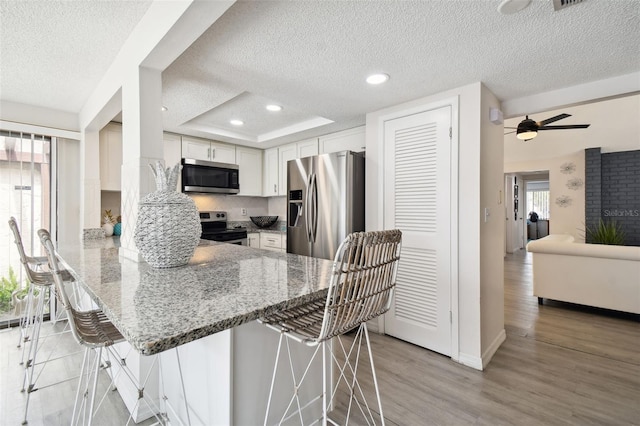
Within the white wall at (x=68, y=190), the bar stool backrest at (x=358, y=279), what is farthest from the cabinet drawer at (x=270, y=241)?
the bar stool backrest at (x=358, y=279)

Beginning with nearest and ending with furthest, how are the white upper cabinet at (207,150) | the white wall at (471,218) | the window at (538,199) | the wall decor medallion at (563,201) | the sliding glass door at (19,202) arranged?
1. the white wall at (471,218)
2. the sliding glass door at (19,202)
3. the white upper cabinet at (207,150)
4. the wall decor medallion at (563,201)
5. the window at (538,199)

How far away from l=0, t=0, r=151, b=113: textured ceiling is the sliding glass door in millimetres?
552

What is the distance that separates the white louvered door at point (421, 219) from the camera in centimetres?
243

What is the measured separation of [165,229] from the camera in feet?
4.40

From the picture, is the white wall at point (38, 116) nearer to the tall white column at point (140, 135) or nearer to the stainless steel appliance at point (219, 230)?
the stainless steel appliance at point (219, 230)

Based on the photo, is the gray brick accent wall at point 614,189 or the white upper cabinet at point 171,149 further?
the gray brick accent wall at point 614,189

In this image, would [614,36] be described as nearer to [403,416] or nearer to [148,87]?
[403,416]

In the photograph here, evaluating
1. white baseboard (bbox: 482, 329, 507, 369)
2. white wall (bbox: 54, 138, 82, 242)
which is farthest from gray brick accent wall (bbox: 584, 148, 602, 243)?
white wall (bbox: 54, 138, 82, 242)

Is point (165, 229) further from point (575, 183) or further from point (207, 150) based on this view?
point (575, 183)

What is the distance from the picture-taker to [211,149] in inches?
159

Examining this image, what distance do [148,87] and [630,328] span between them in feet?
15.2

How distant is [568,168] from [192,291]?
24.5 feet

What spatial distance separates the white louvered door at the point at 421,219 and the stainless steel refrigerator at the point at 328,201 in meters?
0.30

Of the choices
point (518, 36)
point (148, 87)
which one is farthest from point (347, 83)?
point (148, 87)
